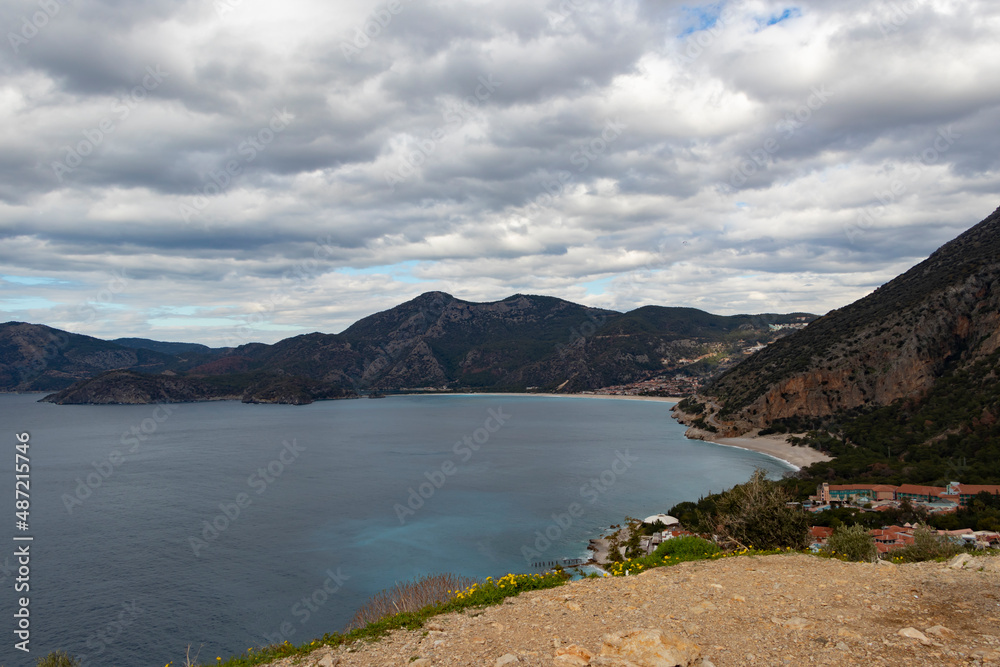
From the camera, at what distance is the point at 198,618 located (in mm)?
28797

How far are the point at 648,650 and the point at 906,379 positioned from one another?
82.5 m

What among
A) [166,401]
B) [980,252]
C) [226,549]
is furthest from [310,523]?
[166,401]

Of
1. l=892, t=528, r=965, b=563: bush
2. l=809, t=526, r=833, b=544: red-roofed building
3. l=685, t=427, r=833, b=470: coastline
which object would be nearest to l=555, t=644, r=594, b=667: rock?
l=892, t=528, r=965, b=563: bush

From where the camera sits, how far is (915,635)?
24.9ft

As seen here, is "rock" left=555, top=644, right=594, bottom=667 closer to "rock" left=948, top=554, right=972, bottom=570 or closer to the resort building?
"rock" left=948, top=554, right=972, bottom=570

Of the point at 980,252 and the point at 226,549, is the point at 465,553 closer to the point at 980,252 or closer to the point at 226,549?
the point at 226,549

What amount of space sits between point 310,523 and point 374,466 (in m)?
28.4

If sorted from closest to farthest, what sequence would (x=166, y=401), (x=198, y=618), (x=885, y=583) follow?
1. (x=885, y=583)
2. (x=198, y=618)
3. (x=166, y=401)

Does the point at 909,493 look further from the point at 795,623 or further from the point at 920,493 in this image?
the point at 795,623

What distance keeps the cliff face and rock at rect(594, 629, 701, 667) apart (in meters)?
76.6

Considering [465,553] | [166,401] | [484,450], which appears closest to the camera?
[465,553]

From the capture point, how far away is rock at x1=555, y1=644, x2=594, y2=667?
7.66 metres

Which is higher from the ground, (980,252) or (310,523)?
(980,252)

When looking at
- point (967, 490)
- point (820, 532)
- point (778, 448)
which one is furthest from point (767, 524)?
point (778, 448)
